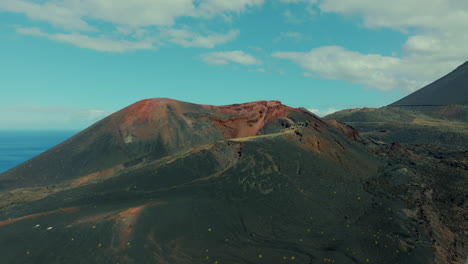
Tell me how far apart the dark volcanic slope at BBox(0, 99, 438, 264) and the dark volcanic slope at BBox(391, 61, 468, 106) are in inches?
3722

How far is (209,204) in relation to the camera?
1655 centimetres

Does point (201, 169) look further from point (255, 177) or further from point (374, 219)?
point (374, 219)

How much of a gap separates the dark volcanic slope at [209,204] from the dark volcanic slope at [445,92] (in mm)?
94542

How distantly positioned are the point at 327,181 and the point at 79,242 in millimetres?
15984

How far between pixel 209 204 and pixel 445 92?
4819 inches

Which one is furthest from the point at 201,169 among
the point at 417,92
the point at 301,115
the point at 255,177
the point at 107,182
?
the point at 417,92

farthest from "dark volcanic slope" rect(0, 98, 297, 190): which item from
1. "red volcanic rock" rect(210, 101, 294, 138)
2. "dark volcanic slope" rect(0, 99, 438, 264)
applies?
"dark volcanic slope" rect(0, 99, 438, 264)

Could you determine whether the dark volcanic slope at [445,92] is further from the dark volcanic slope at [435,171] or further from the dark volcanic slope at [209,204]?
the dark volcanic slope at [209,204]

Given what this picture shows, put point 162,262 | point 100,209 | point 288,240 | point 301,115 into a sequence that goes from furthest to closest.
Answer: point 301,115
point 100,209
point 288,240
point 162,262

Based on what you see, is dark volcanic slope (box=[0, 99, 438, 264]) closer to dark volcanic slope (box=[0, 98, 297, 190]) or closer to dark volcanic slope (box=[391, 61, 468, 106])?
dark volcanic slope (box=[0, 98, 297, 190])

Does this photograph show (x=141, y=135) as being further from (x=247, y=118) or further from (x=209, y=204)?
(x=209, y=204)

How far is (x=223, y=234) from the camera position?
46.3 feet

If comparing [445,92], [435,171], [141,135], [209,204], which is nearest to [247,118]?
[141,135]

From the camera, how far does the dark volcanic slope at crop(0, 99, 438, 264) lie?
12859 mm
